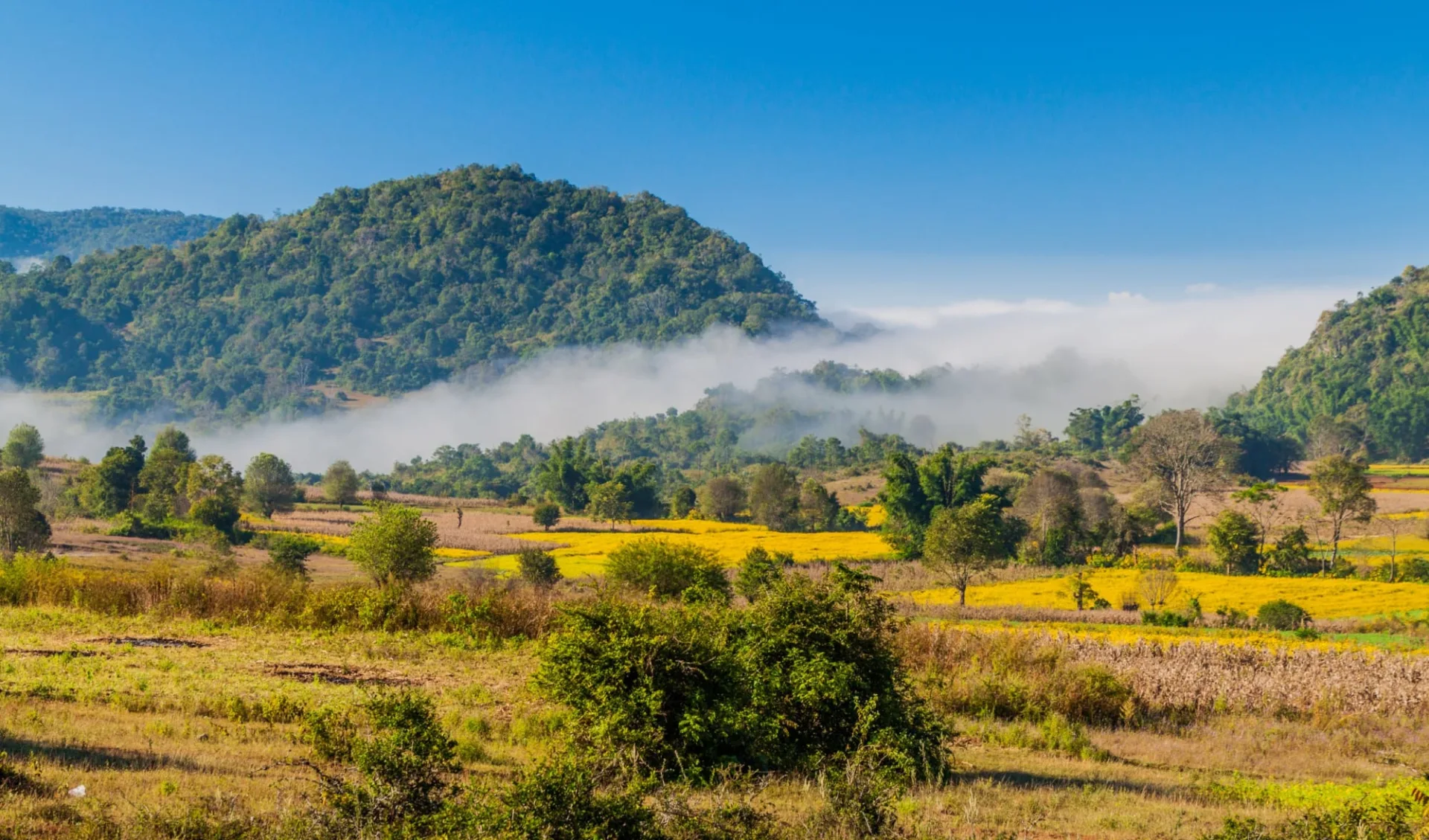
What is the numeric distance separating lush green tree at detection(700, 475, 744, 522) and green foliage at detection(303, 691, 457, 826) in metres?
76.2

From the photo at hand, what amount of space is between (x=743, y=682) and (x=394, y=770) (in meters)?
4.12

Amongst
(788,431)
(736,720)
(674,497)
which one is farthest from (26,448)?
(788,431)

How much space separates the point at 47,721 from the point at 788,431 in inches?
6783

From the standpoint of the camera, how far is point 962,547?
139ft

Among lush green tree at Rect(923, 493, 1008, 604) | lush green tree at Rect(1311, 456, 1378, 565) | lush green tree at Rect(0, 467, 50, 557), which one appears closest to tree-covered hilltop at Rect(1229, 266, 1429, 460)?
lush green tree at Rect(1311, 456, 1378, 565)

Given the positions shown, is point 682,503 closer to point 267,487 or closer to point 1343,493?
point 267,487

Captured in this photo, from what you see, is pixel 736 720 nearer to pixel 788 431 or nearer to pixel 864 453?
pixel 864 453

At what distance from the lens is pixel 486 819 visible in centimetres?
711

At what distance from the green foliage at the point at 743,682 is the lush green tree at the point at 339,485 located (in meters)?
79.5

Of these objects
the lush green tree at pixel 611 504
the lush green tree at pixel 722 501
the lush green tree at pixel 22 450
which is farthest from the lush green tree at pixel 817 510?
the lush green tree at pixel 22 450

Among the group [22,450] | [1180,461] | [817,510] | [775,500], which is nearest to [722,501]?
[775,500]

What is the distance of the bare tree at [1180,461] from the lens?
219ft

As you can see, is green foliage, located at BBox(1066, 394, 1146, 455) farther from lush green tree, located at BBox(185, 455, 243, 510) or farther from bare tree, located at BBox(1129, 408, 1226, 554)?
lush green tree, located at BBox(185, 455, 243, 510)

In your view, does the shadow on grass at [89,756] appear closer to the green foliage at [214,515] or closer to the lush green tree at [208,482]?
the green foliage at [214,515]
